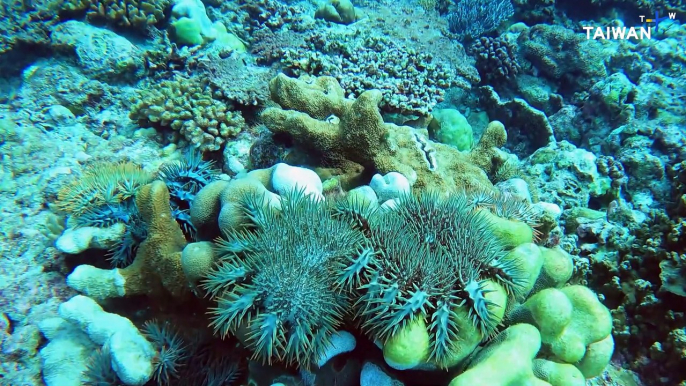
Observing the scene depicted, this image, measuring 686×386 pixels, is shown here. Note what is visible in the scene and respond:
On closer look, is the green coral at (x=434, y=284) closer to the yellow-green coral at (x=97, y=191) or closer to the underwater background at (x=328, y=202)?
the underwater background at (x=328, y=202)

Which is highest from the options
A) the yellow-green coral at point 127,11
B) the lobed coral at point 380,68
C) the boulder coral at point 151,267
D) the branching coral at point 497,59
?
the branching coral at point 497,59

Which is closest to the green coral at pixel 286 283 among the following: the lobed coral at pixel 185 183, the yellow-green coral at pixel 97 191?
the lobed coral at pixel 185 183

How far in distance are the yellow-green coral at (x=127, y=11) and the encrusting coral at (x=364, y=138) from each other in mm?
3762

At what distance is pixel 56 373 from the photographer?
2.63 metres

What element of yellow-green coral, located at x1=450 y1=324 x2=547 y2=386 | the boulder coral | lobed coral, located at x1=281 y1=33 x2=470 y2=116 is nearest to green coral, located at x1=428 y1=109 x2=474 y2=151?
lobed coral, located at x1=281 y1=33 x2=470 y2=116

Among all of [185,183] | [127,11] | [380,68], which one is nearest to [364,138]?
[185,183]

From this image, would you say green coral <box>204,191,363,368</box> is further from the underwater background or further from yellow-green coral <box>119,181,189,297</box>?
yellow-green coral <box>119,181,189,297</box>

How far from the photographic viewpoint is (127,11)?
19.9ft

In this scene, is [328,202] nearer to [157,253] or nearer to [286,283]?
[286,283]

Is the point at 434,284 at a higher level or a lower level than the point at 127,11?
higher

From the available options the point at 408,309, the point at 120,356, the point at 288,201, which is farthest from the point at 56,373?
the point at 408,309

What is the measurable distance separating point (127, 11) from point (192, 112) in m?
3.05

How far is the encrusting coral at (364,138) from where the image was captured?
3.36 meters

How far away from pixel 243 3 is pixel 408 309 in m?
7.53
